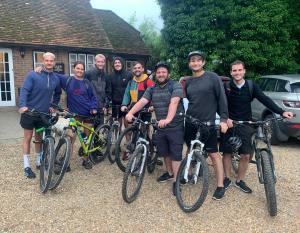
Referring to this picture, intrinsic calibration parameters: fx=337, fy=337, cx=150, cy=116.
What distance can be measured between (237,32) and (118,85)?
732 cm

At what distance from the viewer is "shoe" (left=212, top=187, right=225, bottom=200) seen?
15.1 ft

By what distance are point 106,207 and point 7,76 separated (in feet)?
36.7

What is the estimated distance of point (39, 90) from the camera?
5215mm

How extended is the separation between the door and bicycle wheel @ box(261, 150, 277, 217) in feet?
39.4

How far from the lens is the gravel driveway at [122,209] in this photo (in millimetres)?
3830

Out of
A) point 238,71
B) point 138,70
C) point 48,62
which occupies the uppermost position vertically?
point 238,71

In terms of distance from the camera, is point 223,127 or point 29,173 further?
point 29,173

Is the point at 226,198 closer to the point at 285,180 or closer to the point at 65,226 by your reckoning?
the point at 285,180

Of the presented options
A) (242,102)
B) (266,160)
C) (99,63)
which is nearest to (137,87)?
(99,63)

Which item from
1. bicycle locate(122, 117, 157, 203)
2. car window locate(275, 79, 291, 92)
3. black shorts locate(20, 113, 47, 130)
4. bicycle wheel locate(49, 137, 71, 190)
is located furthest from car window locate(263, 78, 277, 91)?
black shorts locate(20, 113, 47, 130)

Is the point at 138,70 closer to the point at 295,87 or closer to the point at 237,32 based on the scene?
the point at 295,87

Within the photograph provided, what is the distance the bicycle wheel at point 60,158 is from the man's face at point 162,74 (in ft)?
5.27

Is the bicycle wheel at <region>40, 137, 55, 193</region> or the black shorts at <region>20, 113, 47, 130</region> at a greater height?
the black shorts at <region>20, 113, 47, 130</region>

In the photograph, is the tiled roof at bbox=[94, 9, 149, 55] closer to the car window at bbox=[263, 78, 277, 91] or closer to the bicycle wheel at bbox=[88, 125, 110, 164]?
the car window at bbox=[263, 78, 277, 91]
